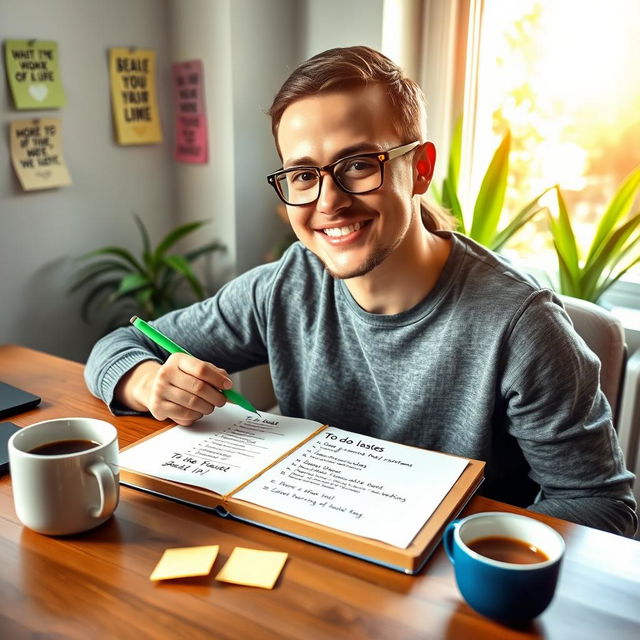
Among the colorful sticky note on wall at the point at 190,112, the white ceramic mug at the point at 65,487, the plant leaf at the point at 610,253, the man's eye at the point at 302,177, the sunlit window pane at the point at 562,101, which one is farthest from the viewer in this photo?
the colorful sticky note on wall at the point at 190,112

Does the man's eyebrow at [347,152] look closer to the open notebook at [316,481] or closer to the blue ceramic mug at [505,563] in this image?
the open notebook at [316,481]

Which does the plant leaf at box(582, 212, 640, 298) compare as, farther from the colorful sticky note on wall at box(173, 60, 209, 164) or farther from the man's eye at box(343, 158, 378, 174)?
the colorful sticky note on wall at box(173, 60, 209, 164)

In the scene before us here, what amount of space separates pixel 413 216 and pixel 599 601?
0.62 meters

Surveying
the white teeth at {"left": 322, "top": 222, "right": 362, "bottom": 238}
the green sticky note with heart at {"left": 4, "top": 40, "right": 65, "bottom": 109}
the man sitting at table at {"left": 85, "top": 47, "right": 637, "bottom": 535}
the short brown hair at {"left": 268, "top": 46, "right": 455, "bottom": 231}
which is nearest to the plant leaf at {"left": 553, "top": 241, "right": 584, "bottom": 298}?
the man sitting at table at {"left": 85, "top": 47, "right": 637, "bottom": 535}

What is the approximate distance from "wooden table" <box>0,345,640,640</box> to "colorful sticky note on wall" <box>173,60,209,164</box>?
1.56 m

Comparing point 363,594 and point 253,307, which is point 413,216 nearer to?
point 253,307

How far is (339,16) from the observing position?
1996mm

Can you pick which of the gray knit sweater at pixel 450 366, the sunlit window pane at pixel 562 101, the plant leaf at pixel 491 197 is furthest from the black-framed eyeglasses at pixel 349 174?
the sunlit window pane at pixel 562 101

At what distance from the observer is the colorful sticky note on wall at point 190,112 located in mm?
2115

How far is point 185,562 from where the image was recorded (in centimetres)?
70

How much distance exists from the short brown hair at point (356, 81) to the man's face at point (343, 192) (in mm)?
14

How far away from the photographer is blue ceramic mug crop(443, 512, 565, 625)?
23.6 inches

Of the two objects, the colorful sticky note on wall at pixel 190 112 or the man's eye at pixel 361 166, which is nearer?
the man's eye at pixel 361 166

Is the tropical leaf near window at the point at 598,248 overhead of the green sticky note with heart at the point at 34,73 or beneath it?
beneath
